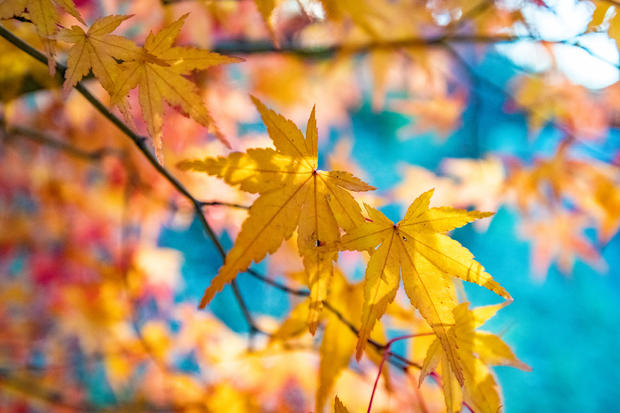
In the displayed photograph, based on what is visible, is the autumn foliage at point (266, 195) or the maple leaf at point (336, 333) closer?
the autumn foliage at point (266, 195)

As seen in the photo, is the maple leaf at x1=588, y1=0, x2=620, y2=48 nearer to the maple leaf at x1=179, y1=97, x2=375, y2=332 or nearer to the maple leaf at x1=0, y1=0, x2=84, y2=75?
the maple leaf at x1=179, y1=97, x2=375, y2=332

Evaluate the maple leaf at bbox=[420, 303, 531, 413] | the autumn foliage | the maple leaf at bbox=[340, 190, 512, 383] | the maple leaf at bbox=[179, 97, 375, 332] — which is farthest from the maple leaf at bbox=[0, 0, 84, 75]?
the maple leaf at bbox=[420, 303, 531, 413]

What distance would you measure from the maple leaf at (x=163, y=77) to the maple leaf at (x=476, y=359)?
0.36 meters

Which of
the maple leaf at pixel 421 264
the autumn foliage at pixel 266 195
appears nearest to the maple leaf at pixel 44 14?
the autumn foliage at pixel 266 195

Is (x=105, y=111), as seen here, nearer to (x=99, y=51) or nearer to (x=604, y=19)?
(x=99, y=51)

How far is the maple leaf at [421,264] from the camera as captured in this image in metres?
0.39

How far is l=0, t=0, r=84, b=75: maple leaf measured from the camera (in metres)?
0.39

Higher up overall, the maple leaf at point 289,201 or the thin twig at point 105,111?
the thin twig at point 105,111

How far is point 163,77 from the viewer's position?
0.47m

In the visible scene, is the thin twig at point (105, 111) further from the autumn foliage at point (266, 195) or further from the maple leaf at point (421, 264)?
the maple leaf at point (421, 264)

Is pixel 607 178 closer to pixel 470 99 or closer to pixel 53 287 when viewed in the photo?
pixel 53 287

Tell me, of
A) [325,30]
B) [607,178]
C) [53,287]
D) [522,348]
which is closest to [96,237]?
[53,287]

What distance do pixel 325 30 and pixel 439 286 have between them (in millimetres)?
1256

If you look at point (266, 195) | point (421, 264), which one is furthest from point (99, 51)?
point (421, 264)
